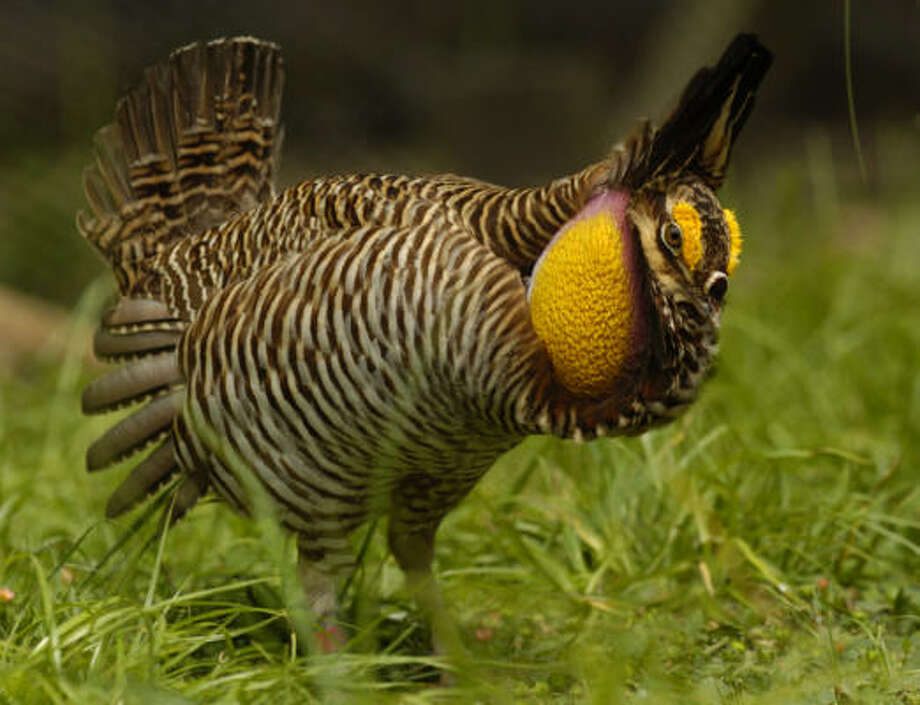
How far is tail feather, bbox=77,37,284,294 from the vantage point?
140 inches

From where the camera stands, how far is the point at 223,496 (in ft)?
10.3

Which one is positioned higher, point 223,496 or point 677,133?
point 677,133

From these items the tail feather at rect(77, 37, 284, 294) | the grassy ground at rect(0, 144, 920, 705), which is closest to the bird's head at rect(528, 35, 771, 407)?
the grassy ground at rect(0, 144, 920, 705)

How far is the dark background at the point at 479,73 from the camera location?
26.2ft

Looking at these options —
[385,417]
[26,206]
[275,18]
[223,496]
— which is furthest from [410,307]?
[275,18]

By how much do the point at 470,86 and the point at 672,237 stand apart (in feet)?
22.1

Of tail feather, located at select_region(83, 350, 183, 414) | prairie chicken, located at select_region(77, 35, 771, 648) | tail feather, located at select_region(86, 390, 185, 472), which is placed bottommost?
tail feather, located at select_region(86, 390, 185, 472)

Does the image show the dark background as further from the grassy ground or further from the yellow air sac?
the yellow air sac

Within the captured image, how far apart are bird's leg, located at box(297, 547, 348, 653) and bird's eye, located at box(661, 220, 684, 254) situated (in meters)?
1.13

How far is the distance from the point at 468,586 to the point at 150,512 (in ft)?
2.41

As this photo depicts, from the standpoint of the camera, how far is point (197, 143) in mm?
3576

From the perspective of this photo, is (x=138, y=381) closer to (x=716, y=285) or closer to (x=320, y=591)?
(x=320, y=591)

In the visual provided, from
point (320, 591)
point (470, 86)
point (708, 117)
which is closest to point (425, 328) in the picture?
point (708, 117)

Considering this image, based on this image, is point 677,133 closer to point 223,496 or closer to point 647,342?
point 647,342
